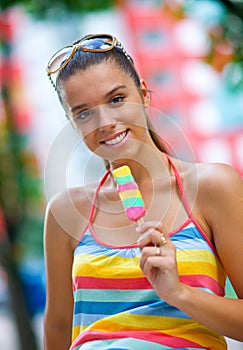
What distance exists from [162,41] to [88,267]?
1037 cm

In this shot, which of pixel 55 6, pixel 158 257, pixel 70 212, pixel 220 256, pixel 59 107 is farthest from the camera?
pixel 55 6

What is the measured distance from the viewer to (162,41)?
11750 millimetres

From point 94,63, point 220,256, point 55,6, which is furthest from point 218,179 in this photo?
point 55,6

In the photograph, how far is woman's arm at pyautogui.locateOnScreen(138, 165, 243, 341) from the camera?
4.66ft

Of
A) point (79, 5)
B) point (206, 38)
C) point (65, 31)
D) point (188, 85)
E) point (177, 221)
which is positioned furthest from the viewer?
point (188, 85)

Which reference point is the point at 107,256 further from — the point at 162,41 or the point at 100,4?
the point at 162,41

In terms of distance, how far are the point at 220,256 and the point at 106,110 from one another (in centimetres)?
43

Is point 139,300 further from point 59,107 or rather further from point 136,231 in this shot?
point 59,107

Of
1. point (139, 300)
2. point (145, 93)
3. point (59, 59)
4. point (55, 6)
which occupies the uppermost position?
point (59, 59)

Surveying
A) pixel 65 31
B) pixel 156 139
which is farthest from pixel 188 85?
pixel 156 139

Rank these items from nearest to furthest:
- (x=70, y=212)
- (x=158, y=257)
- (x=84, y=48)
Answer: (x=158, y=257) → (x=84, y=48) → (x=70, y=212)

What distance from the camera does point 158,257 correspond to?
4.61ft

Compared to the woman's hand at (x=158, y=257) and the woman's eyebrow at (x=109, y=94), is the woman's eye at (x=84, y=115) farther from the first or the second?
the woman's hand at (x=158, y=257)

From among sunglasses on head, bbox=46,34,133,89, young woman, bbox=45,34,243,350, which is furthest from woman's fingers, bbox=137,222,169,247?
sunglasses on head, bbox=46,34,133,89
